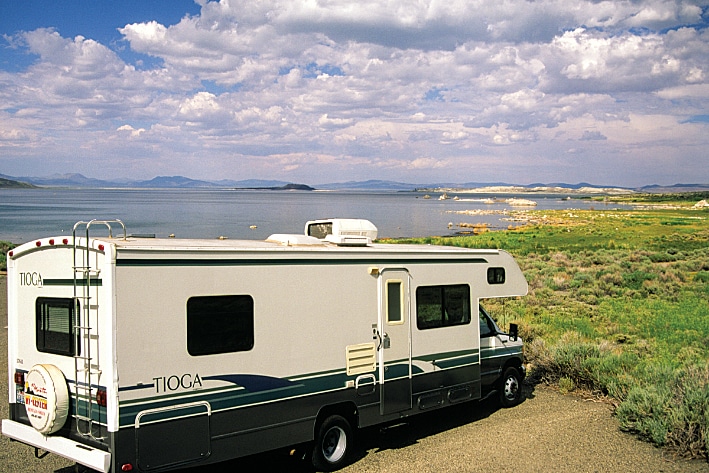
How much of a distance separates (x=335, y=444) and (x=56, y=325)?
3334 mm

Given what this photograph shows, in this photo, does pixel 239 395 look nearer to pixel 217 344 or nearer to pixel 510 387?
pixel 217 344

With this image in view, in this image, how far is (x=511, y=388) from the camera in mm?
10781

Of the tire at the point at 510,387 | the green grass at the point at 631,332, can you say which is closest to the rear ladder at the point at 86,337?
the tire at the point at 510,387

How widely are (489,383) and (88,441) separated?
5897 mm

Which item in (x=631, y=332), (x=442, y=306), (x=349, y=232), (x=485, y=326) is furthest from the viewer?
(x=631, y=332)

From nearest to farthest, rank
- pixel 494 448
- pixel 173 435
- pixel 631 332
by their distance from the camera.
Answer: pixel 173 435 < pixel 494 448 < pixel 631 332

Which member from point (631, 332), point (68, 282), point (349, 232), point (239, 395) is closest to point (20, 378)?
point (68, 282)

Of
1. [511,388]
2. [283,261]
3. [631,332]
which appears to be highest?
[283,261]

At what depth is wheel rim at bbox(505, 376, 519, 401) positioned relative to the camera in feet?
35.1

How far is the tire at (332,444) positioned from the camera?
25.9 ft

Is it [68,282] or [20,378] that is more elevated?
[68,282]

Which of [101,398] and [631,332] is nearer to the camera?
[101,398]

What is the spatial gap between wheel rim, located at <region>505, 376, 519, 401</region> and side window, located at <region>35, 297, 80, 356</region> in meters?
6.46

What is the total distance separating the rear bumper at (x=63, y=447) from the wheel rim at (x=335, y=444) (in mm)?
2693
